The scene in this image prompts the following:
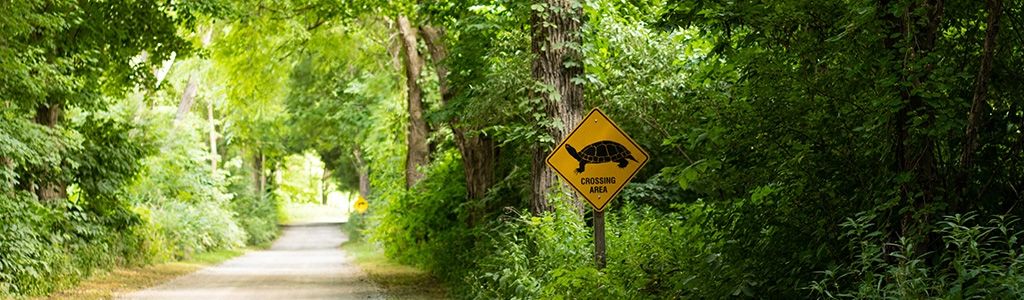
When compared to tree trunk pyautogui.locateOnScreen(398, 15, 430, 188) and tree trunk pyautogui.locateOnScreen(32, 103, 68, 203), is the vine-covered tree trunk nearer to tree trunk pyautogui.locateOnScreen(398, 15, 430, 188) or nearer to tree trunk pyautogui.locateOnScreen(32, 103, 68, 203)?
tree trunk pyautogui.locateOnScreen(32, 103, 68, 203)

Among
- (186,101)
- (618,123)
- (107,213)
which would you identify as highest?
(186,101)

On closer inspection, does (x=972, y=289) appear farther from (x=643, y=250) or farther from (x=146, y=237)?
(x=146, y=237)

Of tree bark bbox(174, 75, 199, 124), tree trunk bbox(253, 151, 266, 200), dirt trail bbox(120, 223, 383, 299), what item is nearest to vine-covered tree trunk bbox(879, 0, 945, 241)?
dirt trail bbox(120, 223, 383, 299)

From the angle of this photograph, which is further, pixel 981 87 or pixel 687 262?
pixel 687 262

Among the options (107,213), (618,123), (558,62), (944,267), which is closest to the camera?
(944,267)

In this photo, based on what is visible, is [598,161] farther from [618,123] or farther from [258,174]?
[258,174]

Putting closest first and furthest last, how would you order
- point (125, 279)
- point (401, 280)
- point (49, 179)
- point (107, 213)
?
point (49, 179)
point (401, 280)
point (107, 213)
point (125, 279)

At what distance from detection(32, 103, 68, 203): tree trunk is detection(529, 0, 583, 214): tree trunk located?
8.94 meters

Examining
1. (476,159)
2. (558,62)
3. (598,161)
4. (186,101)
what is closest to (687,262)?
(598,161)

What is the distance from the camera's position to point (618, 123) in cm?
1650

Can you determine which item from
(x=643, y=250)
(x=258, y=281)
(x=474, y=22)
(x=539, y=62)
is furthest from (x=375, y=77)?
(x=643, y=250)

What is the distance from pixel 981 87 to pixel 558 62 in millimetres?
7756

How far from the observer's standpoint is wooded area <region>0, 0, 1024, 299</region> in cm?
717

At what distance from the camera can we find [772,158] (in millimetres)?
8094
